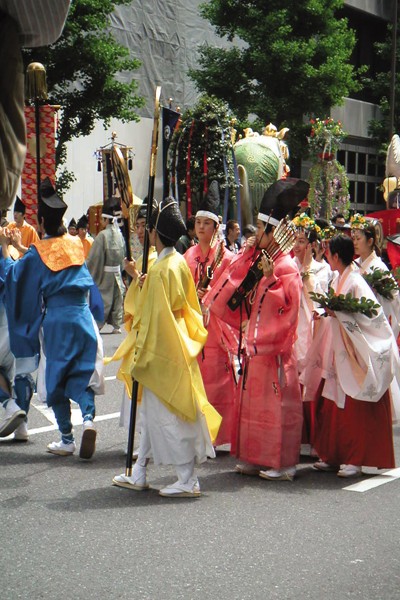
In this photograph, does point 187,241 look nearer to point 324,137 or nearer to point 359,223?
point 359,223

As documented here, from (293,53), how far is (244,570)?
24.1 meters

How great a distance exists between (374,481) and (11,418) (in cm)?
273

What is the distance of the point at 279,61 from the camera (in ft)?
91.2

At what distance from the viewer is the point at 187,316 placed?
256 inches

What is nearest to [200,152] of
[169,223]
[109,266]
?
[109,266]

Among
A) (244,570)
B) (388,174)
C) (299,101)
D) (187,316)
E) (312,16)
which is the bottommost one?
(244,570)

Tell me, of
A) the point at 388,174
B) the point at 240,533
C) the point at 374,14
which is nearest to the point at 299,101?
the point at 388,174

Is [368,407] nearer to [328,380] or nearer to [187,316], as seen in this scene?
[328,380]

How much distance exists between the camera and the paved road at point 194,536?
455 centimetres

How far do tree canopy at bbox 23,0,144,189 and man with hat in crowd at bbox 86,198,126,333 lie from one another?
19.2ft

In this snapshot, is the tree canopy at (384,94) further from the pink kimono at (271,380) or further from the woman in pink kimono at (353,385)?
the pink kimono at (271,380)

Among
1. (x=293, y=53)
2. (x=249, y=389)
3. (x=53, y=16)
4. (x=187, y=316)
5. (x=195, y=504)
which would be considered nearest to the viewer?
(x=53, y=16)

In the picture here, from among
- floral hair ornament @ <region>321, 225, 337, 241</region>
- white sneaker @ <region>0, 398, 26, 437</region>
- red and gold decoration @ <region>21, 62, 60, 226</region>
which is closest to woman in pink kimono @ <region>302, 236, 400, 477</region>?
floral hair ornament @ <region>321, 225, 337, 241</region>

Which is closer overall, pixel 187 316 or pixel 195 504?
pixel 195 504
